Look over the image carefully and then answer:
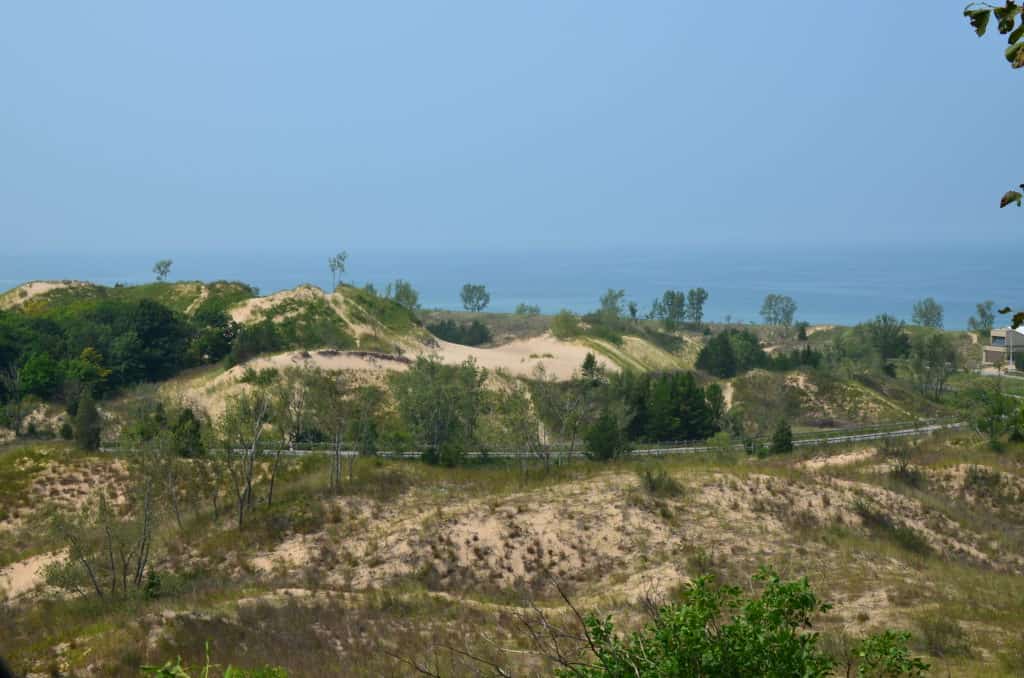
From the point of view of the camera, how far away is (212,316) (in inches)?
3344

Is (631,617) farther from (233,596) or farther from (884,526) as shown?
(884,526)

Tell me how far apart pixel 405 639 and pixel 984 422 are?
4738 centimetres

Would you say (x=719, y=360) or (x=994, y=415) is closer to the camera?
(x=994, y=415)

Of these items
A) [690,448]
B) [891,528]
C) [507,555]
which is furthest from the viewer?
[690,448]

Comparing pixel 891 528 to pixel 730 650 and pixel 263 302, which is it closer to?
pixel 730 650

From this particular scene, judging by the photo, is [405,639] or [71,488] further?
[71,488]

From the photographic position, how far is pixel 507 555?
31.9m

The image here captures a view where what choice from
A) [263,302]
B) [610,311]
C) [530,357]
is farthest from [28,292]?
[610,311]

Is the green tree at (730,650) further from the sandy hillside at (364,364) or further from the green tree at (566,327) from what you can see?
the green tree at (566,327)

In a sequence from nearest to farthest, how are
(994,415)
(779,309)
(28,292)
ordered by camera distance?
(994,415) → (28,292) → (779,309)

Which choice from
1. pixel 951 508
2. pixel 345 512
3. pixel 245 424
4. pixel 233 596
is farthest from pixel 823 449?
pixel 233 596

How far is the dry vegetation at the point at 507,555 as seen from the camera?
69.7 ft

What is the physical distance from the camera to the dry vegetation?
21.2 metres

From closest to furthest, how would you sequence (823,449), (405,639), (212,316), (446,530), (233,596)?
(405,639), (233,596), (446,530), (823,449), (212,316)
